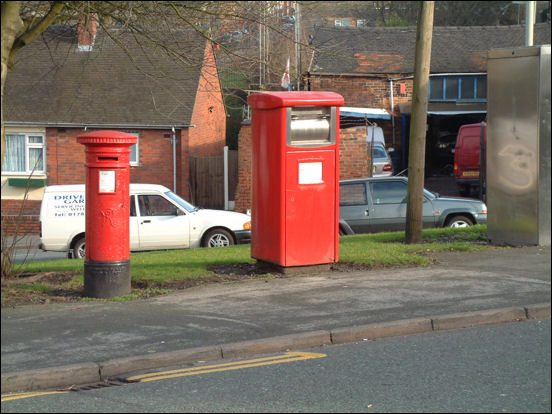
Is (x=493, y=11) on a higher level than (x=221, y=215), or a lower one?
higher

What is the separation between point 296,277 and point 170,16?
4143 mm

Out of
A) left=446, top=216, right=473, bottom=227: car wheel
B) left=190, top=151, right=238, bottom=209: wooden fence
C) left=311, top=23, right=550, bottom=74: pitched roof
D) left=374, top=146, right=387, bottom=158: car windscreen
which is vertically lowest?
left=446, top=216, right=473, bottom=227: car wheel

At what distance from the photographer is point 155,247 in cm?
1655

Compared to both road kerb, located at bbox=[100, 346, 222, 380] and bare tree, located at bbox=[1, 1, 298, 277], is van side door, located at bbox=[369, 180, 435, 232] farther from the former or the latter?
Result: road kerb, located at bbox=[100, 346, 222, 380]

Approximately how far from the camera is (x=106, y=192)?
9.15 meters

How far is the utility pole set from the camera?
12477mm

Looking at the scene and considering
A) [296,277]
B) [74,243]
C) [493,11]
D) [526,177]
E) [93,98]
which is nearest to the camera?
[296,277]

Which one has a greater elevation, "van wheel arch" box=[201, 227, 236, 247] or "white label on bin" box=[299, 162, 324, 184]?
"white label on bin" box=[299, 162, 324, 184]

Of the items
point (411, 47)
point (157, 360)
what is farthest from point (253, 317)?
point (411, 47)

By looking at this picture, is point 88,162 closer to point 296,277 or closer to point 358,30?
point 296,277

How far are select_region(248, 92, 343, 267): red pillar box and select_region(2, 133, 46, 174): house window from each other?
19162 mm

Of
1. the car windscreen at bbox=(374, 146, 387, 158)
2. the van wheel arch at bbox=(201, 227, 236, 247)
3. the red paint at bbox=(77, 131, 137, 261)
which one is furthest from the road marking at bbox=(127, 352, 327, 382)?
the car windscreen at bbox=(374, 146, 387, 158)

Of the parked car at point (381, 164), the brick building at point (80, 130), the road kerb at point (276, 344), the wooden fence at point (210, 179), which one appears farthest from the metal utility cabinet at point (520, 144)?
the wooden fence at point (210, 179)

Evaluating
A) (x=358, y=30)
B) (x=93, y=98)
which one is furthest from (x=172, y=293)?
(x=358, y=30)
